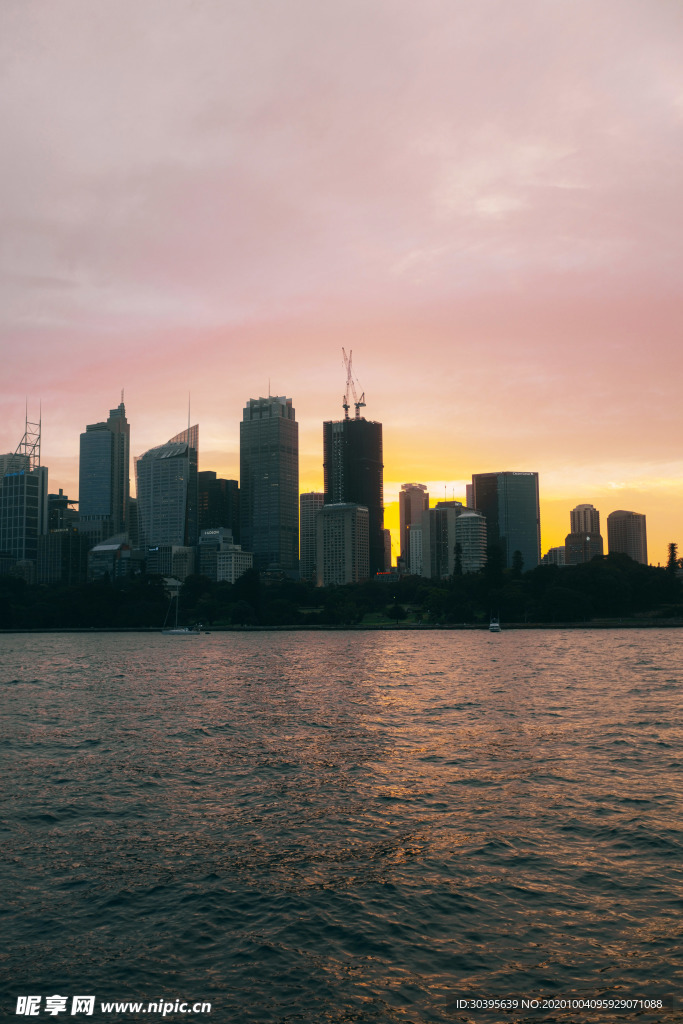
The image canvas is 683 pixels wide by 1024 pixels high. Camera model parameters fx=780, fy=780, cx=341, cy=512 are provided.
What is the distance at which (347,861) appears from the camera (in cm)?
→ 3000

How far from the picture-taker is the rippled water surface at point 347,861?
2111 centimetres

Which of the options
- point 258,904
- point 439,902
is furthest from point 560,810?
point 258,904

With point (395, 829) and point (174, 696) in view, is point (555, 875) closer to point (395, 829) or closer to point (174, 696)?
point (395, 829)

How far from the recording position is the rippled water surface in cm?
2111

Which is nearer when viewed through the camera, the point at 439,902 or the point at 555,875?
the point at 439,902

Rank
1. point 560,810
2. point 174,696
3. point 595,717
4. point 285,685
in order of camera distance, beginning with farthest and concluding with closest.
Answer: point 285,685 → point 174,696 → point 595,717 → point 560,810

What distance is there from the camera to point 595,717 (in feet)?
213

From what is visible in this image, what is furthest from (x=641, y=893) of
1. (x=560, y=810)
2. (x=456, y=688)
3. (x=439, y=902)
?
(x=456, y=688)

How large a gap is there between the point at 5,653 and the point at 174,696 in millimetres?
119309

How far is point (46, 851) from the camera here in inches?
1252

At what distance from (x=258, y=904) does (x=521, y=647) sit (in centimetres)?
15538

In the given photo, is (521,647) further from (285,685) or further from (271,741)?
(271,741)

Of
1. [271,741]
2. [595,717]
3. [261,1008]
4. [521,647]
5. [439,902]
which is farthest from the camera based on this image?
[521,647]

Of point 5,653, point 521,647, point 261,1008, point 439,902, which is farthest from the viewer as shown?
point 5,653
